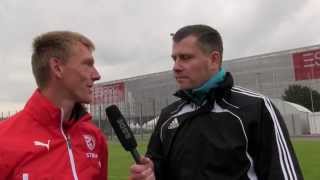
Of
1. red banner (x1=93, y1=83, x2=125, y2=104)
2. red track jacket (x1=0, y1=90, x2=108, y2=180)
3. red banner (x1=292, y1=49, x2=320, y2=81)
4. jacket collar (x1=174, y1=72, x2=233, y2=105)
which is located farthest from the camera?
red banner (x1=93, y1=83, x2=125, y2=104)

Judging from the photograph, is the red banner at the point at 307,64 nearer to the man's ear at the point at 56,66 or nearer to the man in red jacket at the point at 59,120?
the man in red jacket at the point at 59,120

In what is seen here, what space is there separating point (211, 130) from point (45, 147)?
3.53ft

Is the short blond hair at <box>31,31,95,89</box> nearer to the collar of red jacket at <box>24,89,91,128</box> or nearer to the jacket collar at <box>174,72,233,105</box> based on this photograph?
the collar of red jacket at <box>24,89,91,128</box>

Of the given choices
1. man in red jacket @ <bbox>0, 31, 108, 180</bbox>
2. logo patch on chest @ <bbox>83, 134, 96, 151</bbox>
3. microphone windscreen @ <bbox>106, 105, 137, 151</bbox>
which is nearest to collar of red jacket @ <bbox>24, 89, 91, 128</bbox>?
man in red jacket @ <bbox>0, 31, 108, 180</bbox>

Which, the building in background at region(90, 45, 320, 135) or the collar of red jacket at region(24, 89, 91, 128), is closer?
the collar of red jacket at region(24, 89, 91, 128)

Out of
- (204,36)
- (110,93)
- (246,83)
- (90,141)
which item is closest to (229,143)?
(204,36)

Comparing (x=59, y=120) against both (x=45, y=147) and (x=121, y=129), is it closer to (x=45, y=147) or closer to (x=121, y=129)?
(x=45, y=147)

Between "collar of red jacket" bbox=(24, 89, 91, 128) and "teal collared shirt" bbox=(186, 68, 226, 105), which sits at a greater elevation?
"teal collared shirt" bbox=(186, 68, 226, 105)

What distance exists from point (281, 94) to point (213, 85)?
72.0 meters

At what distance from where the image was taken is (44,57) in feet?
12.1

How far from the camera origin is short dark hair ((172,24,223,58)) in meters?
3.73

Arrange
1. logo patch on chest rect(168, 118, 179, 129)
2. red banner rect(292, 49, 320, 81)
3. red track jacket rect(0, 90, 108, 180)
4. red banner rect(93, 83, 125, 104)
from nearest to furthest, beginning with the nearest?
1. red track jacket rect(0, 90, 108, 180)
2. logo patch on chest rect(168, 118, 179, 129)
3. red banner rect(292, 49, 320, 81)
4. red banner rect(93, 83, 125, 104)

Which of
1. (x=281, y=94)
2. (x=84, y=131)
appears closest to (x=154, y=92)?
(x=281, y=94)

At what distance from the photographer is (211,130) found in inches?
139
